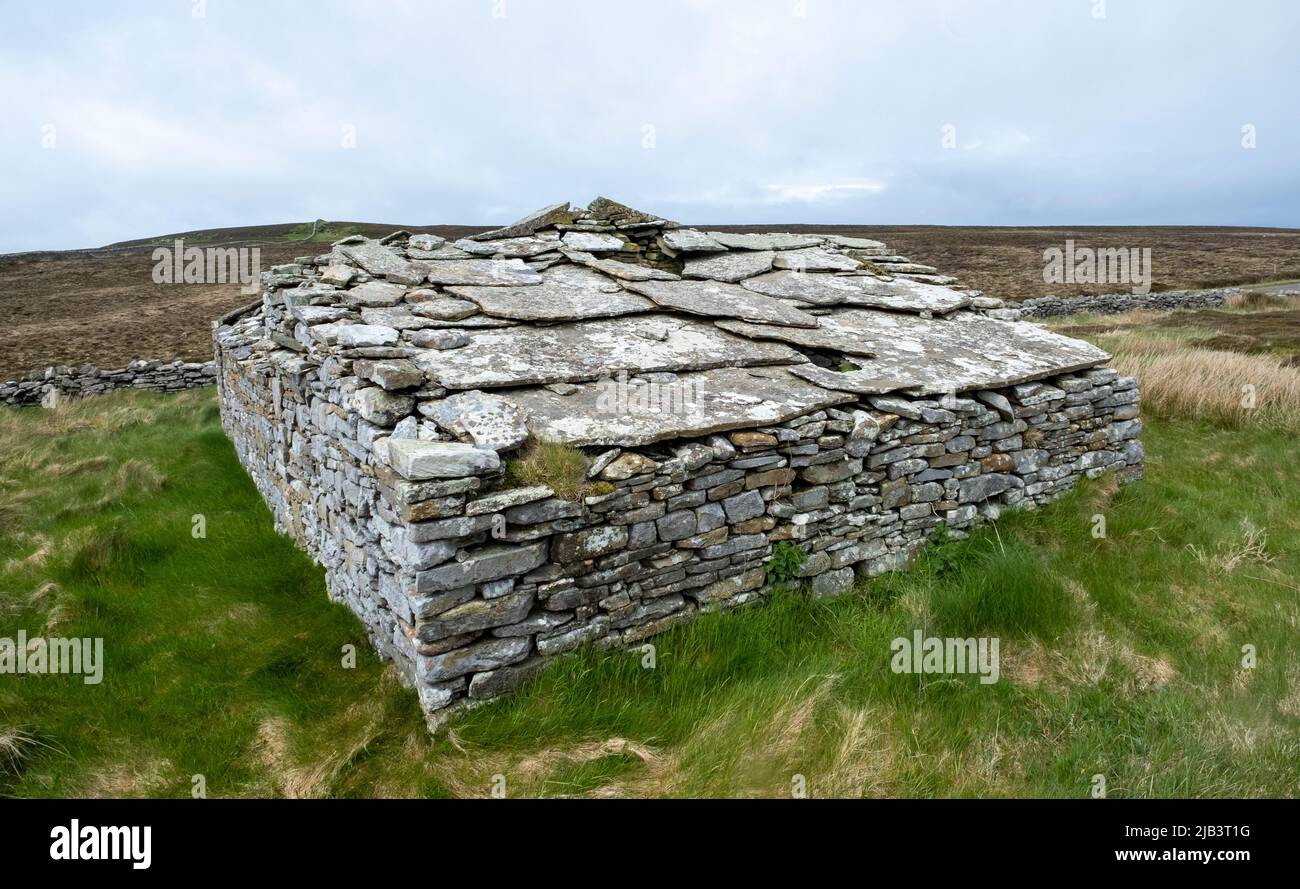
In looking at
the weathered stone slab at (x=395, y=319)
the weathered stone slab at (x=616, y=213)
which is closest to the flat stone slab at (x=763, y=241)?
the weathered stone slab at (x=616, y=213)

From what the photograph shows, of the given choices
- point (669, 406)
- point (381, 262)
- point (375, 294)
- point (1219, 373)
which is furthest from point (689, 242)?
point (1219, 373)

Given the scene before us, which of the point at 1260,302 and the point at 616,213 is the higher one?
the point at 1260,302

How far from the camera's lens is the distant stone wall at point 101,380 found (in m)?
15.5

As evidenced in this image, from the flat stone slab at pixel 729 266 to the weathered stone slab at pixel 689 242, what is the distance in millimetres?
99

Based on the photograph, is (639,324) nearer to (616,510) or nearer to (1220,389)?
(616,510)

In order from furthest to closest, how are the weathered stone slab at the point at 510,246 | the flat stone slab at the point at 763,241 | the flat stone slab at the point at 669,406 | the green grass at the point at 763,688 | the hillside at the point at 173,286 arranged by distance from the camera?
the hillside at the point at 173,286
the flat stone slab at the point at 763,241
the weathered stone slab at the point at 510,246
the flat stone slab at the point at 669,406
the green grass at the point at 763,688

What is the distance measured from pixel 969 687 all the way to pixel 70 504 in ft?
31.7

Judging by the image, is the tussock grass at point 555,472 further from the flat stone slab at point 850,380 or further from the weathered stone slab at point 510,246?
the weathered stone slab at point 510,246

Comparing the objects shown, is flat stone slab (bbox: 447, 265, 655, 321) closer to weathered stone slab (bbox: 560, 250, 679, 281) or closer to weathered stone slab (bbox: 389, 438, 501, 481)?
weathered stone slab (bbox: 560, 250, 679, 281)

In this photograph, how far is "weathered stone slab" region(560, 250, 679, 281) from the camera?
24.0 ft

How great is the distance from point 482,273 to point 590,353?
2005 millimetres

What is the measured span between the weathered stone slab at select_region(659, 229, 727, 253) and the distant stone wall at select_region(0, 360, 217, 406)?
39.5ft

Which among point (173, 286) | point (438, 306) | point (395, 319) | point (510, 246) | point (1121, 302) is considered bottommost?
point (395, 319)

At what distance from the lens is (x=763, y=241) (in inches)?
383
